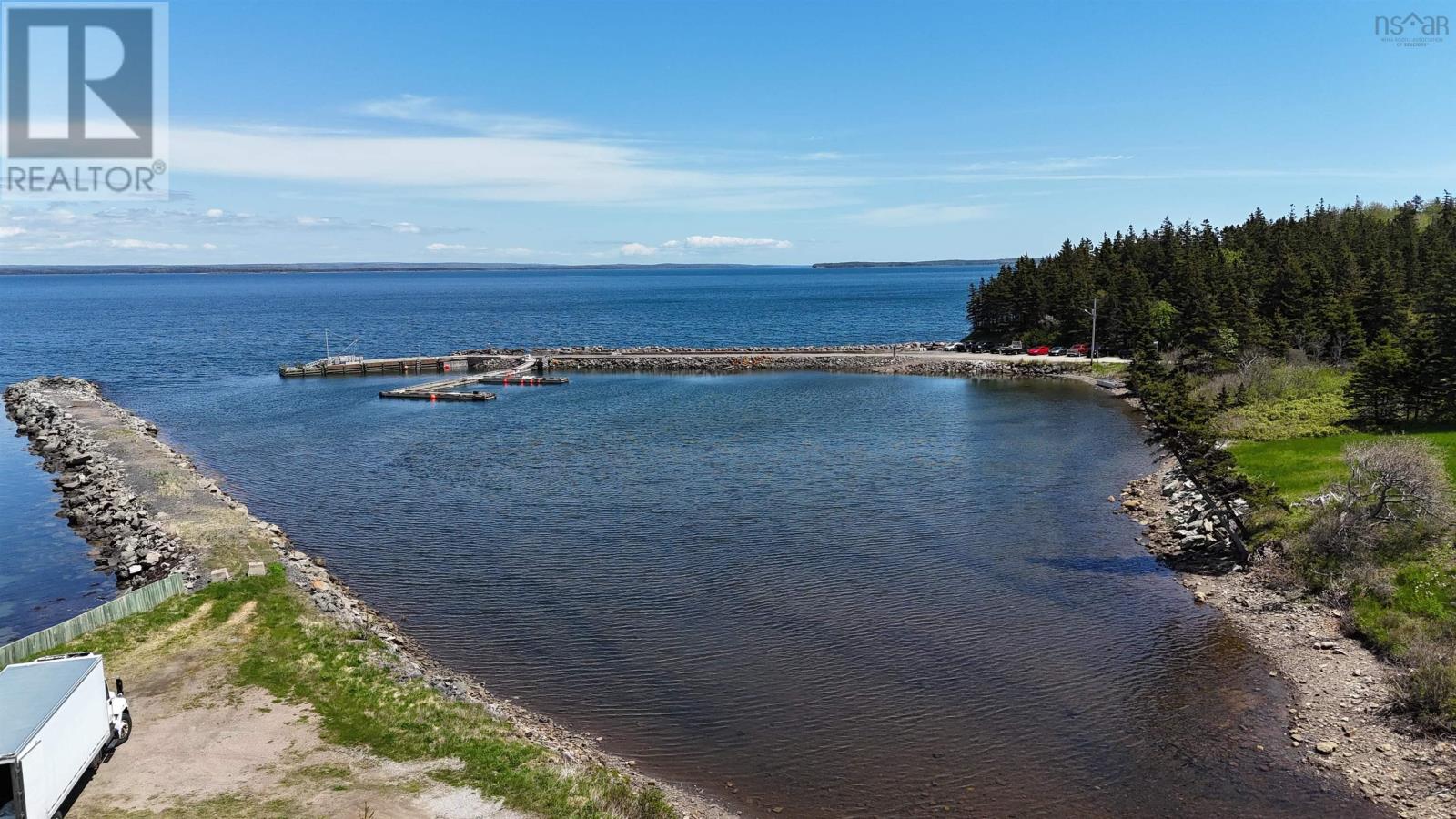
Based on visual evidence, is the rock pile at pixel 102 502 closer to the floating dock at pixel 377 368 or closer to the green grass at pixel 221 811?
the green grass at pixel 221 811

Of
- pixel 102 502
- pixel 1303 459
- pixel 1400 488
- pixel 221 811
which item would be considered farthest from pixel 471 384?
pixel 1400 488

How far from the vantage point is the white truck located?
17.6 meters

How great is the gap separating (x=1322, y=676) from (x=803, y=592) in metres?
17.2

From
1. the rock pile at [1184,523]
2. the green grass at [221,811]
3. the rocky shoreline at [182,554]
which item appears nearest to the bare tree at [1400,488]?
the rock pile at [1184,523]

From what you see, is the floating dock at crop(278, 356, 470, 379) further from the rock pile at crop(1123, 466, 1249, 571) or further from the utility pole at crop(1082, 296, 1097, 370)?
the rock pile at crop(1123, 466, 1249, 571)

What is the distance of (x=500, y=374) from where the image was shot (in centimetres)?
10350

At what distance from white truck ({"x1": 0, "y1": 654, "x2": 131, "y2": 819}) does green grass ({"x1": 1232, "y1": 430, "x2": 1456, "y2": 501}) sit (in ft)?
141

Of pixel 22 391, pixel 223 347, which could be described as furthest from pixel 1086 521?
pixel 223 347

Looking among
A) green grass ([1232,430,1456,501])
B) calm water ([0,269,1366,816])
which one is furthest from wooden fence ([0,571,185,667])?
green grass ([1232,430,1456,501])

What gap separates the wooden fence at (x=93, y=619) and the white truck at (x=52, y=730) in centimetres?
598

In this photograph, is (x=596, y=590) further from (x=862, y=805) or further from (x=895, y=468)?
(x=895, y=468)

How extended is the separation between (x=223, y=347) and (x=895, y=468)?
12611cm

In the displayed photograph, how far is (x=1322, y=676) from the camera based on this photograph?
27547 mm

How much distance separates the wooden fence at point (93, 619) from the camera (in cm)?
2594
